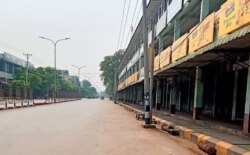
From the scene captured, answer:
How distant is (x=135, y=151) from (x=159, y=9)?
21968mm

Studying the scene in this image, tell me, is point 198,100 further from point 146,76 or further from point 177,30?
point 177,30

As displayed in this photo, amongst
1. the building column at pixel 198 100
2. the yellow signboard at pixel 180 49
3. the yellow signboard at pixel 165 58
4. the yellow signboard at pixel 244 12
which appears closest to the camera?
the yellow signboard at pixel 244 12

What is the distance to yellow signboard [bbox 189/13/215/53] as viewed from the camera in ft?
39.3

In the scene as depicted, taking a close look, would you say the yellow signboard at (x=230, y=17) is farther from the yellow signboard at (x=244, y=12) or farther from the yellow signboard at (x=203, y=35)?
the yellow signboard at (x=203, y=35)

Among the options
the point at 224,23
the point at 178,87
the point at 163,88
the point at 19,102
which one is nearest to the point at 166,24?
the point at 178,87

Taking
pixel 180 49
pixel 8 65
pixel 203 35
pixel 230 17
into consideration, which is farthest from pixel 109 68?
pixel 230 17

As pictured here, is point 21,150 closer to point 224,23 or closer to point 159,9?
point 224,23

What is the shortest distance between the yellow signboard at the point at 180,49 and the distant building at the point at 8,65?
5974cm

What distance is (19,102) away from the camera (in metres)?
39.8

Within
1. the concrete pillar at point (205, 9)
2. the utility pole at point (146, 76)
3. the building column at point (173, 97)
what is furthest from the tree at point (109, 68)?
the concrete pillar at point (205, 9)

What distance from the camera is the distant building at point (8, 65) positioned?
75.5 m

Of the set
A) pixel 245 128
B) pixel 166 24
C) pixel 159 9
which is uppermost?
pixel 159 9

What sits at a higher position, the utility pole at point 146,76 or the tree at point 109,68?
the tree at point 109,68

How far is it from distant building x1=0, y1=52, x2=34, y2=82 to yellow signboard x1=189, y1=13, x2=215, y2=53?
206ft
